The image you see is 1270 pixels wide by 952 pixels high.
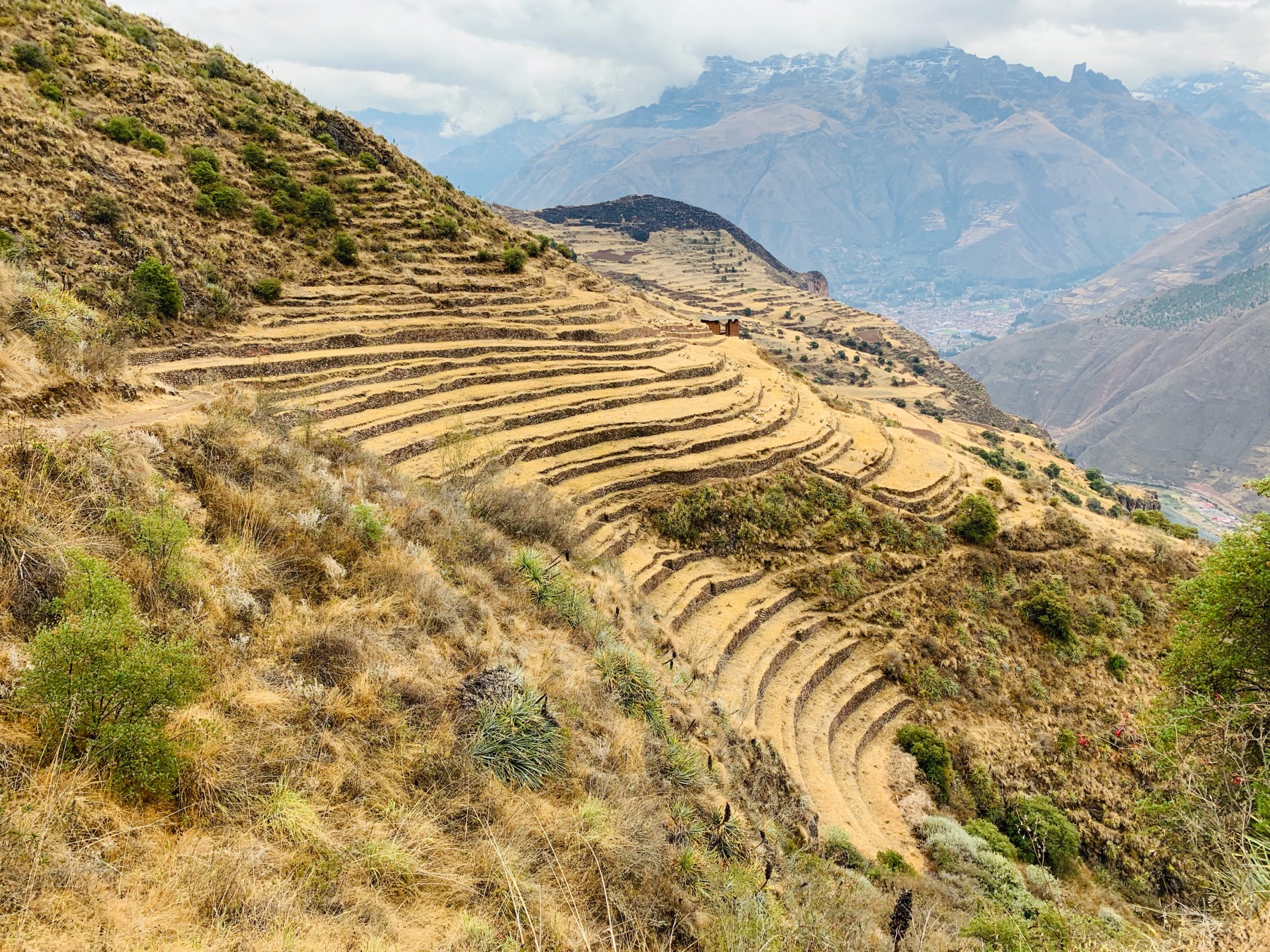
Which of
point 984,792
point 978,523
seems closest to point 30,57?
point 978,523

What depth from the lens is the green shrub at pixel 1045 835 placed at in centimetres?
1507

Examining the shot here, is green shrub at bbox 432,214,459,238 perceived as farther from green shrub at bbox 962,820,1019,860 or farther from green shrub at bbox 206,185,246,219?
green shrub at bbox 962,820,1019,860

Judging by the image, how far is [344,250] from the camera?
25.9m

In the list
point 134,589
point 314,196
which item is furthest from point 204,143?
point 134,589

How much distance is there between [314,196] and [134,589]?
2693 cm

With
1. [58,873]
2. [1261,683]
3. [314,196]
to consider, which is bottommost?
[58,873]

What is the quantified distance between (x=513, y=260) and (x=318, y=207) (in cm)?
909

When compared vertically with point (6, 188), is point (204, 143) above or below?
above

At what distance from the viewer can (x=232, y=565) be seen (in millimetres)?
6988

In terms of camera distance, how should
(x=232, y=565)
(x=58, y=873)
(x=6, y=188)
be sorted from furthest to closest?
(x=6, y=188)
(x=232, y=565)
(x=58, y=873)

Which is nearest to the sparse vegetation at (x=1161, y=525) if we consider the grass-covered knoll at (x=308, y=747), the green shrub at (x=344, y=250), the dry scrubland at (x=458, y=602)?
the dry scrubland at (x=458, y=602)

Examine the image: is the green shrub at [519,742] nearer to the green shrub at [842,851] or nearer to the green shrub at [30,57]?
the green shrub at [842,851]

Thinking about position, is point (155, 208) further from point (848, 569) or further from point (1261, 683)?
point (1261, 683)

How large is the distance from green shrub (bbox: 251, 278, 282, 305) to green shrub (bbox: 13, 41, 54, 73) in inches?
425
